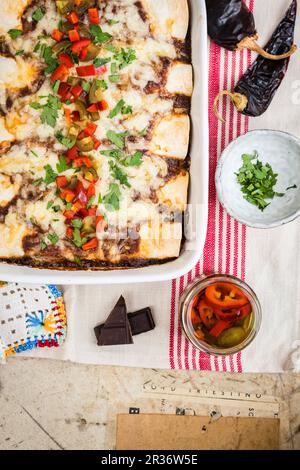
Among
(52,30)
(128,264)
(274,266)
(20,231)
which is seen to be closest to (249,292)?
(274,266)

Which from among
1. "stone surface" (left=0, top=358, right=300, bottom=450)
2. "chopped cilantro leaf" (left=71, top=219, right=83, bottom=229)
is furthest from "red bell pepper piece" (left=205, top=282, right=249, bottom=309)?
"chopped cilantro leaf" (left=71, top=219, right=83, bottom=229)

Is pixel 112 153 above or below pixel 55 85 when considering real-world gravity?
below

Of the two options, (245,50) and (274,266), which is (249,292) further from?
(245,50)

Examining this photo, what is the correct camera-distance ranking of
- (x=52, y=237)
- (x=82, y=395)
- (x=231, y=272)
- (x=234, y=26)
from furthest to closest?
(x=82, y=395) < (x=231, y=272) < (x=234, y=26) < (x=52, y=237)

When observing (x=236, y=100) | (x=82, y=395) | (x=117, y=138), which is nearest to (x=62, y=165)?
(x=117, y=138)

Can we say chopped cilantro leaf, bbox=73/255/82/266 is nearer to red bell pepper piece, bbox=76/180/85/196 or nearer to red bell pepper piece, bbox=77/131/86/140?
red bell pepper piece, bbox=76/180/85/196

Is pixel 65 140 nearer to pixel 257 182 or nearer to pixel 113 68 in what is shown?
A: pixel 113 68
